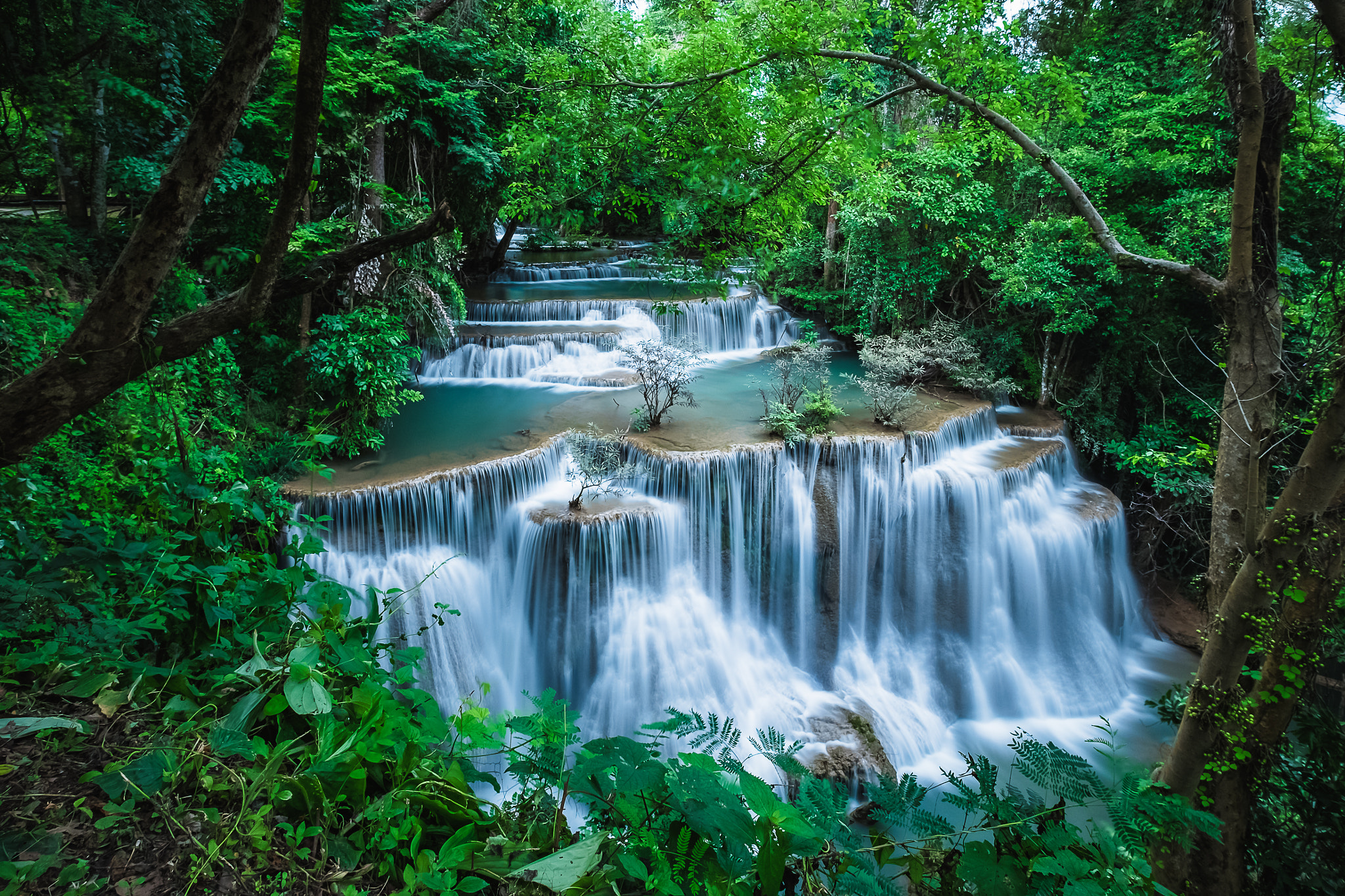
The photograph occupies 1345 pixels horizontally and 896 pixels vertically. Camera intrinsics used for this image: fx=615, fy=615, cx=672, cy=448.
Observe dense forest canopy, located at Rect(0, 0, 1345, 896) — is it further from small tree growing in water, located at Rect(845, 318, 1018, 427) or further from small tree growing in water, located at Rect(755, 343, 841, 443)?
small tree growing in water, located at Rect(755, 343, 841, 443)

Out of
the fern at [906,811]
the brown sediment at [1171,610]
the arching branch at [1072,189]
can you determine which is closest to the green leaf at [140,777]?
the fern at [906,811]

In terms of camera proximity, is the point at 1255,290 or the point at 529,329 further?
the point at 529,329

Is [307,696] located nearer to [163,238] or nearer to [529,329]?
[163,238]

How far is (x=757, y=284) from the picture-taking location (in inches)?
571

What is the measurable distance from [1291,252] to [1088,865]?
9957 mm

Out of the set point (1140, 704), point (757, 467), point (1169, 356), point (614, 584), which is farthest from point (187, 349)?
point (1169, 356)

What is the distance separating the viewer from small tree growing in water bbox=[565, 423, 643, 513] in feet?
22.7

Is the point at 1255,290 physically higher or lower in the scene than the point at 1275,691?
→ higher

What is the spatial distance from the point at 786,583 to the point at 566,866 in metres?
6.62

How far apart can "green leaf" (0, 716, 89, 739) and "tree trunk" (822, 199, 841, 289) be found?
13.8m

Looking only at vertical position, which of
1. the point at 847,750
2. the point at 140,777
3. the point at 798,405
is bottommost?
the point at 847,750

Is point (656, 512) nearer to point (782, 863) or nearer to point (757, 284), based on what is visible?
point (782, 863)

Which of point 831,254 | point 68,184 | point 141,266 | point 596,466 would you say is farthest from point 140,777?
point 831,254

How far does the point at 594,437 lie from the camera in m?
7.47
